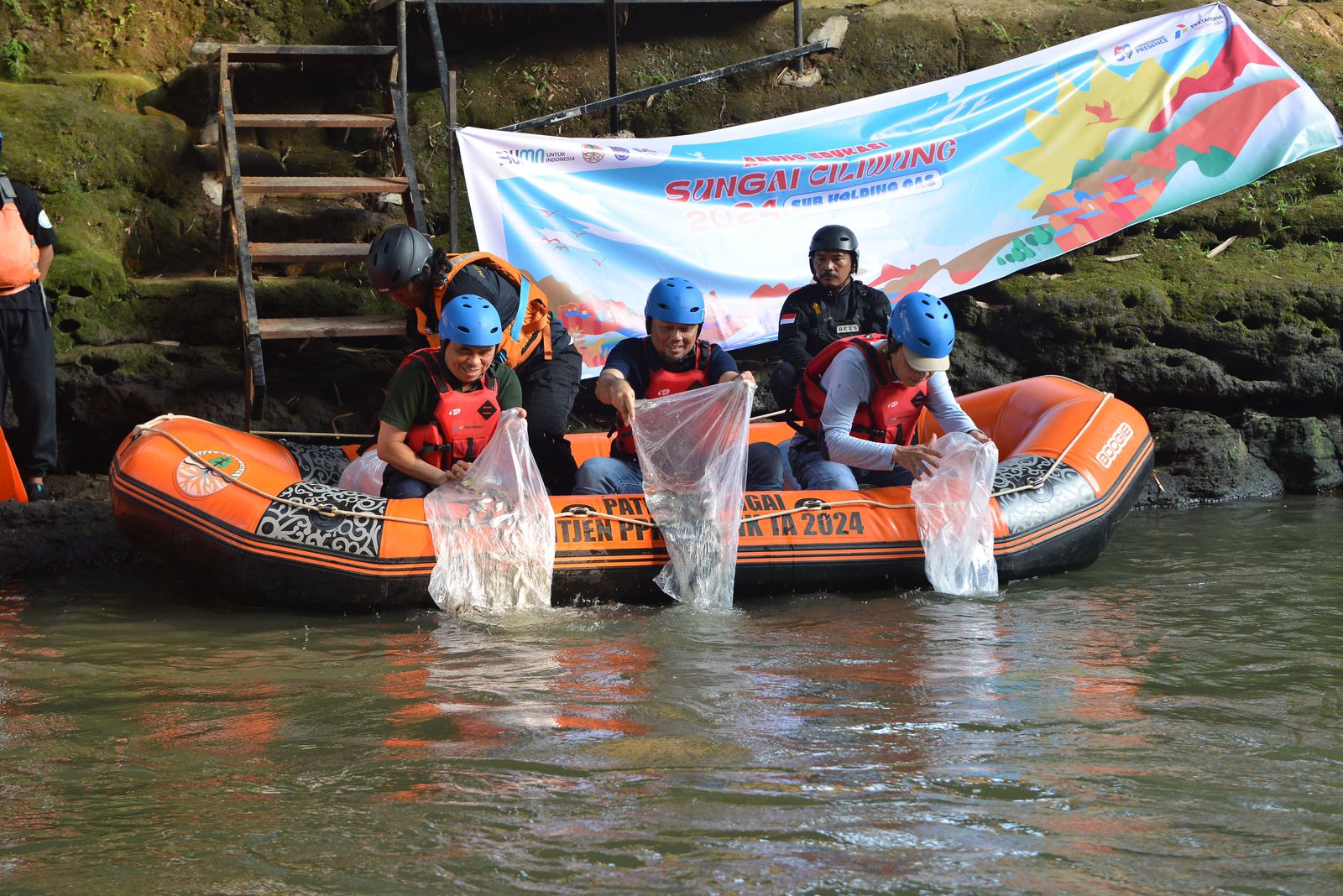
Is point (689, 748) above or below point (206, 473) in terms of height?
below

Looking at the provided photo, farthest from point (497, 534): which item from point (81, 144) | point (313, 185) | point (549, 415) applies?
point (81, 144)

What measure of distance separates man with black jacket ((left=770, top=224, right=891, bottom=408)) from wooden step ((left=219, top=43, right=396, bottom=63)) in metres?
3.21

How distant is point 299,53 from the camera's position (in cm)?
834

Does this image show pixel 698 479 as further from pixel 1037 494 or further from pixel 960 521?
pixel 1037 494

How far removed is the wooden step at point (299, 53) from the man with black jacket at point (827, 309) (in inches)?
127

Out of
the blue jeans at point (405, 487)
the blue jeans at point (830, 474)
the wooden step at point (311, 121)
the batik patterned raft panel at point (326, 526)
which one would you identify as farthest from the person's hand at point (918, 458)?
the wooden step at point (311, 121)

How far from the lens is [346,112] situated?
31.5ft

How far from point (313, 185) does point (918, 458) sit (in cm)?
400

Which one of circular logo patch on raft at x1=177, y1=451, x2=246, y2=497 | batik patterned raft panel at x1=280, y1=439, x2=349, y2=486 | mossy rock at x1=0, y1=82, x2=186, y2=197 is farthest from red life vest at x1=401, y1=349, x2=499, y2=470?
mossy rock at x1=0, y1=82, x2=186, y2=197

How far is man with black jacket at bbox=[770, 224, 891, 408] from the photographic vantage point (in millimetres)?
7043

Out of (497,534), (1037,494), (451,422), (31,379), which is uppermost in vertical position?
(31,379)

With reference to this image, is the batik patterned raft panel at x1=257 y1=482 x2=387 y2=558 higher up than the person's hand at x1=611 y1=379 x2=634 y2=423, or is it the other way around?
the person's hand at x1=611 y1=379 x2=634 y2=423

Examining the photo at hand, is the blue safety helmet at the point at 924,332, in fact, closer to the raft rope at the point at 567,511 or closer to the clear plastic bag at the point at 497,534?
the raft rope at the point at 567,511

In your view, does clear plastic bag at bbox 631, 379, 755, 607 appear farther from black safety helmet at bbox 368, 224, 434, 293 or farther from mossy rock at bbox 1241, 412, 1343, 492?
mossy rock at bbox 1241, 412, 1343, 492
